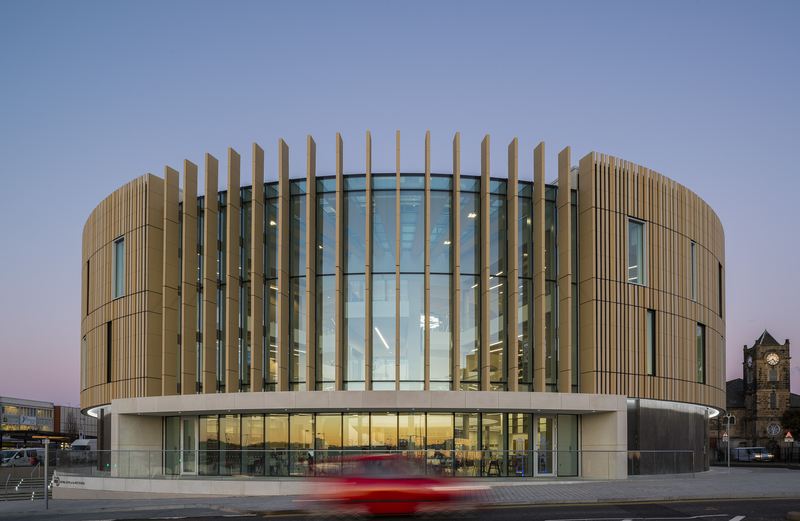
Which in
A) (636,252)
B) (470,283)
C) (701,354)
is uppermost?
(636,252)

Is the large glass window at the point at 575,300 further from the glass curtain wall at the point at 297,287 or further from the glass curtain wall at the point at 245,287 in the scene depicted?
the glass curtain wall at the point at 245,287

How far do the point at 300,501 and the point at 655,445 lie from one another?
58.4 feet

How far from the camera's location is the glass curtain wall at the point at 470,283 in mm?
29188

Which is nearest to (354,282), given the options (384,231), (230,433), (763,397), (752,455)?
(384,231)

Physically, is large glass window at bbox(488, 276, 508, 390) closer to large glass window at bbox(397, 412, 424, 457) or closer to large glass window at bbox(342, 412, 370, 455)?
large glass window at bbox(397, 412, 424, 457)

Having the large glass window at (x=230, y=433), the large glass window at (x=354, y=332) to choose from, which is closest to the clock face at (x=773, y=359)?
the large glass window at (x=354, y=332)

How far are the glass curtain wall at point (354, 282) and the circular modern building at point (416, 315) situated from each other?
60 millimetres

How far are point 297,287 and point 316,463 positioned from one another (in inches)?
351

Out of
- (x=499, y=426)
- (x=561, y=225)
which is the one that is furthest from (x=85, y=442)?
(x=561, y=225)

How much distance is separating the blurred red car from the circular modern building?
13934mm

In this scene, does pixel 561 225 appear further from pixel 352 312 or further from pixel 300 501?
pixel 300 501

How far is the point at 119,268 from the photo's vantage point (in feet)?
113

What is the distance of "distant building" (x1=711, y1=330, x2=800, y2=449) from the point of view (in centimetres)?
11256

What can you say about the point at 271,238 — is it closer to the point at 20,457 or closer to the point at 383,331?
the point at 383,331
